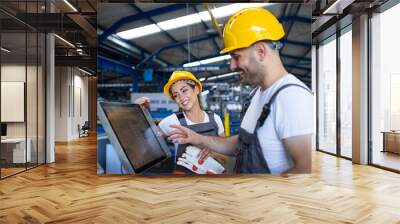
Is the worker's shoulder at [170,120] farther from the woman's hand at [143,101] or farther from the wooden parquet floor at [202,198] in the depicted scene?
the wooden parquet floor at [202,198]

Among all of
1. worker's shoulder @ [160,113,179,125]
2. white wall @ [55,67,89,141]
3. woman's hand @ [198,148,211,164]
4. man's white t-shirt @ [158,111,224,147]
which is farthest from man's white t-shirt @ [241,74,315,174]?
white wall @ [55,67,89,141]

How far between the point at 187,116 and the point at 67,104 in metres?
11.3

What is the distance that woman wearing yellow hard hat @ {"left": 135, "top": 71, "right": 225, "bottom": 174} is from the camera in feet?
19.6

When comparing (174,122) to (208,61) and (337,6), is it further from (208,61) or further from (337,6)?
(337,6)

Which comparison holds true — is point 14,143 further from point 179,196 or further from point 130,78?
point 179,196

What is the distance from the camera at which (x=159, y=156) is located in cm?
601

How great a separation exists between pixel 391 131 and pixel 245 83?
334 cm

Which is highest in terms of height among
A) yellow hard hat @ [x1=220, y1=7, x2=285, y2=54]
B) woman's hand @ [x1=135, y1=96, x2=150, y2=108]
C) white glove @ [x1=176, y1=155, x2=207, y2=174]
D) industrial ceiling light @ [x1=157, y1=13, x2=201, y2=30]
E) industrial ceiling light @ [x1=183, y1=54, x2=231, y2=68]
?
industrial ceiling light @ [x1=157, y1=13, x2=201, y2=30]

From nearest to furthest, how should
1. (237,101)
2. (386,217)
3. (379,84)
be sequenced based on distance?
(386,217)
(237,101)
(379,84)

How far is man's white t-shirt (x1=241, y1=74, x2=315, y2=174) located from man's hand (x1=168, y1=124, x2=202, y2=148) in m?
0.75

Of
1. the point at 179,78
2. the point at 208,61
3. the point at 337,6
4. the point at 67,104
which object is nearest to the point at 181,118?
the point at 179,78

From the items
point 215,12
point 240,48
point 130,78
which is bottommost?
point 130,78

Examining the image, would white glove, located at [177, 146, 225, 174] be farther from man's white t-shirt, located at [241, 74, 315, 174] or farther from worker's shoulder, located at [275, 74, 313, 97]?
worker's shoulder, located at [275, 74, 313, 97]

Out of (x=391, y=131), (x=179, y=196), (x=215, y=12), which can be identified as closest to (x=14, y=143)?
(x=179, y=196)
